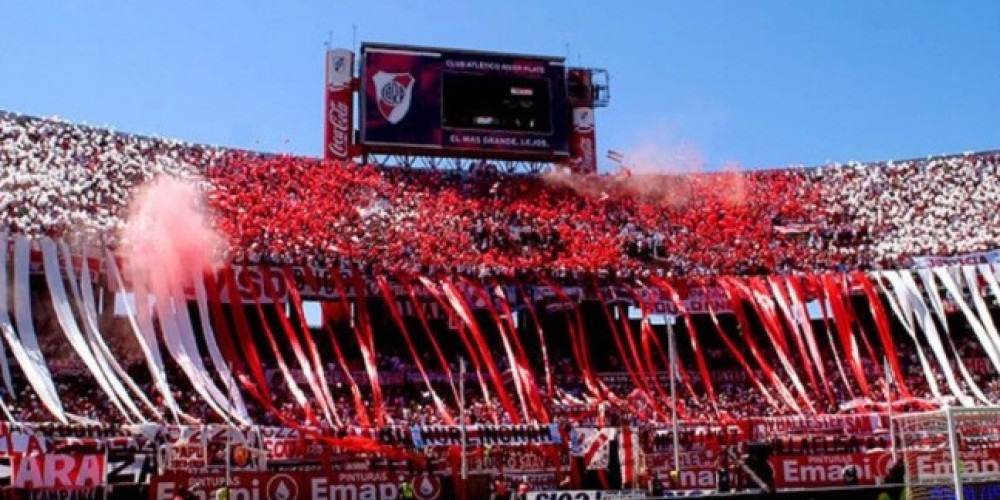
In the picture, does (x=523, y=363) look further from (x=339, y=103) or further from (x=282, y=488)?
(x=282, y=488)

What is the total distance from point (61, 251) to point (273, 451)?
1137cm

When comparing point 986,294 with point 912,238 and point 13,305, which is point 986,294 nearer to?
point 912,238

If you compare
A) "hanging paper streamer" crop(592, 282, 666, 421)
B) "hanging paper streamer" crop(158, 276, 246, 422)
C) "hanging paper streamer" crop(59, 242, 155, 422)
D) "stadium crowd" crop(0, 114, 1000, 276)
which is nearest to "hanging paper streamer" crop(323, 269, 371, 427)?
"stadium crowd" crop(0, 114, 1000, 276)

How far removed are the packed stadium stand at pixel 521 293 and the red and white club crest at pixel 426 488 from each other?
30.6ft

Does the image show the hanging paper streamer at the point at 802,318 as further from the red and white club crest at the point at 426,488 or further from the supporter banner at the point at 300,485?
the supporter banner at the point at 300,485

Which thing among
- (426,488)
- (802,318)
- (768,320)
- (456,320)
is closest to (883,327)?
(802,318)

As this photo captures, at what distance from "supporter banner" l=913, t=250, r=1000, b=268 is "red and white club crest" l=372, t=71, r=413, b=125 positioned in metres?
22.3

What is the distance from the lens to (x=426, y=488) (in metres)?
26.1

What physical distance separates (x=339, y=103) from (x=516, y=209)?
31.0 ft

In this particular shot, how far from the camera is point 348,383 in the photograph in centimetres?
4200

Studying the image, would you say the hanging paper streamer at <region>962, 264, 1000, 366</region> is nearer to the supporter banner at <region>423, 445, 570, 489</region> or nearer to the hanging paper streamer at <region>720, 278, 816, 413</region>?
the hanging paper streamer at <region>720, 278, 816, 413</region>

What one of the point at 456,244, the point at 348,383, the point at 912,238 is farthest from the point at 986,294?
the point at 348,383

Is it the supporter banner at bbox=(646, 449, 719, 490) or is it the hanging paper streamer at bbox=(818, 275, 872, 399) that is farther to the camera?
the hanging paper streamer at bbox=(818, 275, 872, 399)

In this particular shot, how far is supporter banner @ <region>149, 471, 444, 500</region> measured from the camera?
24.0 m
